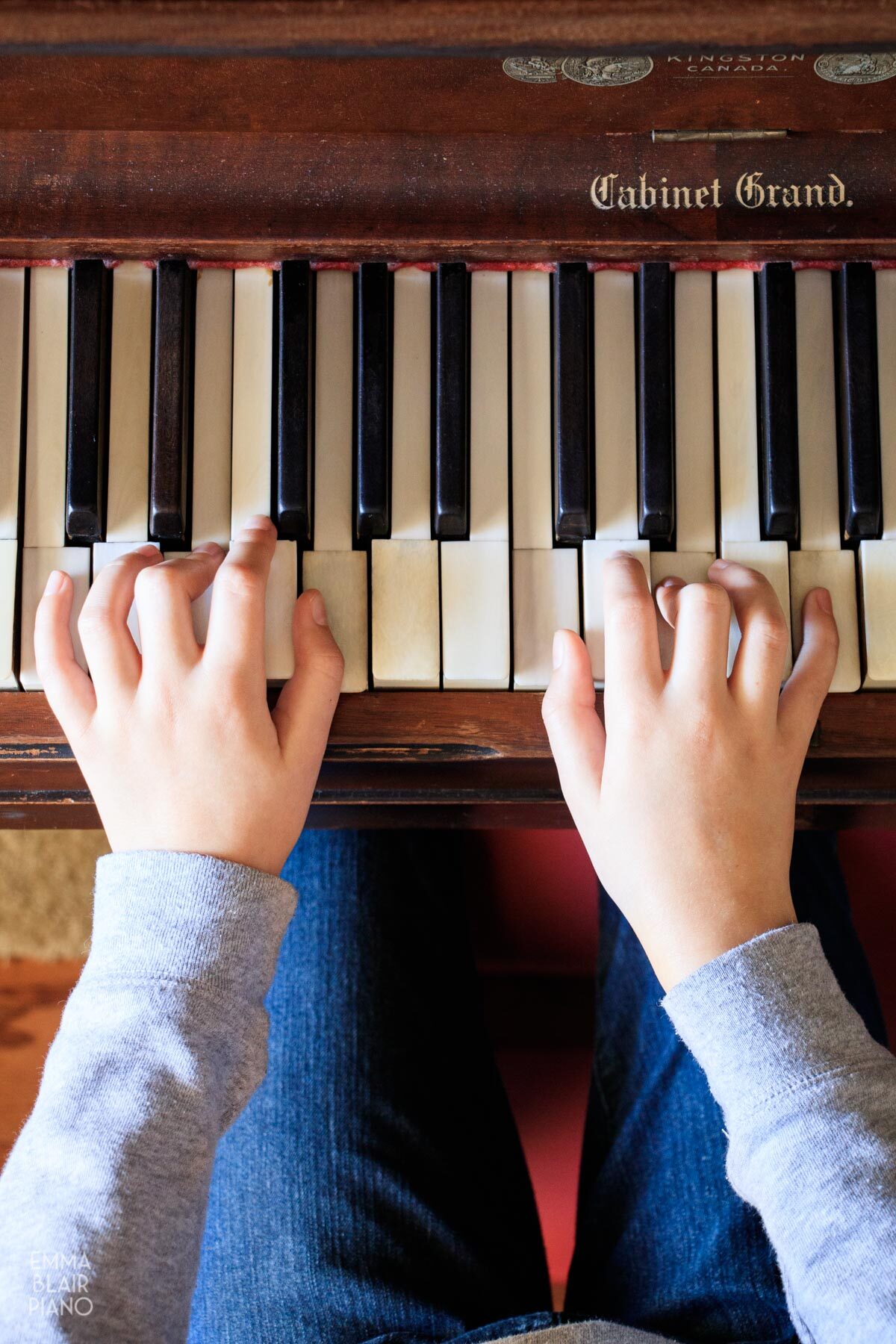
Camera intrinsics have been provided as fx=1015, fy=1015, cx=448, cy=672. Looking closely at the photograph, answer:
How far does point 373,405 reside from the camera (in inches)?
28.5

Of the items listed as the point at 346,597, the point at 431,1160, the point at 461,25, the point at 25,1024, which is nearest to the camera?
the point at 461,25

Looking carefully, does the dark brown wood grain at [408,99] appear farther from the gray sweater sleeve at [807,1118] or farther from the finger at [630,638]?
the gray sweater sleeve at [807,1118]

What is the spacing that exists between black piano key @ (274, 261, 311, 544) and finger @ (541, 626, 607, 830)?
8.1 inches

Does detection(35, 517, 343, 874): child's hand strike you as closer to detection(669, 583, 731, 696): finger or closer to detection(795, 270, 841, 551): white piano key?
detection(669, 583, 731, 696): finger

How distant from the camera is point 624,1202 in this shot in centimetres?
91

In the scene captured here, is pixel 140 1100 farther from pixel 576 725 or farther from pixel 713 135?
pixel 713 135

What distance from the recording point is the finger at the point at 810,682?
690 millimetres

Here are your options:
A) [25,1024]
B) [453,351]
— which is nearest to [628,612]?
[453,351]

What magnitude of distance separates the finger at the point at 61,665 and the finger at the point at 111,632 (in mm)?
11

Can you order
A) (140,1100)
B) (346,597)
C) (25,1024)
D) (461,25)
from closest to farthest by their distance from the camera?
1. (461,25)
2. (140,1100)
3. (346,597)
4. (25,1024)

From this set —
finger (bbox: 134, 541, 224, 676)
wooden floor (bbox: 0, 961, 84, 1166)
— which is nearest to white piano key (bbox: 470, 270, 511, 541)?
finger (bbox: 134, 541, 224, 676)

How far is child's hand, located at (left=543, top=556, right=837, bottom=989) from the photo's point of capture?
666 millimetres

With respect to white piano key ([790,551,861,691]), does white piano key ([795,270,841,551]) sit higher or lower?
higher

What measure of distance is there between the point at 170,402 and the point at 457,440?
206 mm
